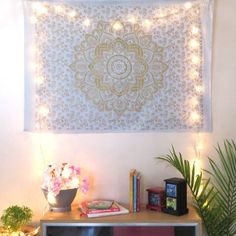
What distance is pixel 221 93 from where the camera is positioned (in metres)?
2.09

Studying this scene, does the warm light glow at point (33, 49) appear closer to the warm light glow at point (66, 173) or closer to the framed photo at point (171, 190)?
the warm light glow at point (66, 173)

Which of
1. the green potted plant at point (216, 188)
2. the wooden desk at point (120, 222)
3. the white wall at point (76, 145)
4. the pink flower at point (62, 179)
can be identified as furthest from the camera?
the white wall at point (76, 145)

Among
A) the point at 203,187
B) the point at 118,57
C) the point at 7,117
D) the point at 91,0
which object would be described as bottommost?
the point at 203,187

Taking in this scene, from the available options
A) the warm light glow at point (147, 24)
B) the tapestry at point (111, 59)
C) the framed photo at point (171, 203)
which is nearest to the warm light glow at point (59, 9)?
the tapestry at point (111, 59)

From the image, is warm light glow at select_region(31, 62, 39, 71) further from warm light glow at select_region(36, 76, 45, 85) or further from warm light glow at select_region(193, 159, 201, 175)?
warm light glow at select_region(193, 159, 201, 175)

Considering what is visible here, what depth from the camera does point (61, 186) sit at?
6.12ft

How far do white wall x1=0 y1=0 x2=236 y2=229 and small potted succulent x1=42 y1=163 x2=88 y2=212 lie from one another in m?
0.13

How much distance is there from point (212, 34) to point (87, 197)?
4.57 feet

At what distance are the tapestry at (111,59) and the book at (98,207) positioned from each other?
0.53 metres

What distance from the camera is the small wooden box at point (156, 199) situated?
1911 mm

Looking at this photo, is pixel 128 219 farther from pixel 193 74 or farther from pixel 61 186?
pixel 193 74

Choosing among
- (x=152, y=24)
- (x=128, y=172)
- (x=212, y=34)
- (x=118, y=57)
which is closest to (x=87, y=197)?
(x=128, y=172)

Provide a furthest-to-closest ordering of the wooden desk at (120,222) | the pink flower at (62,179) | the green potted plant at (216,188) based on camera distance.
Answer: the green potted plant at (216,188)
the pink flower at (62,179)
the wooden desk at (120,222)

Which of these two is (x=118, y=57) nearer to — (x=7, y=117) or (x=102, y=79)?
(x=102, y=79)
